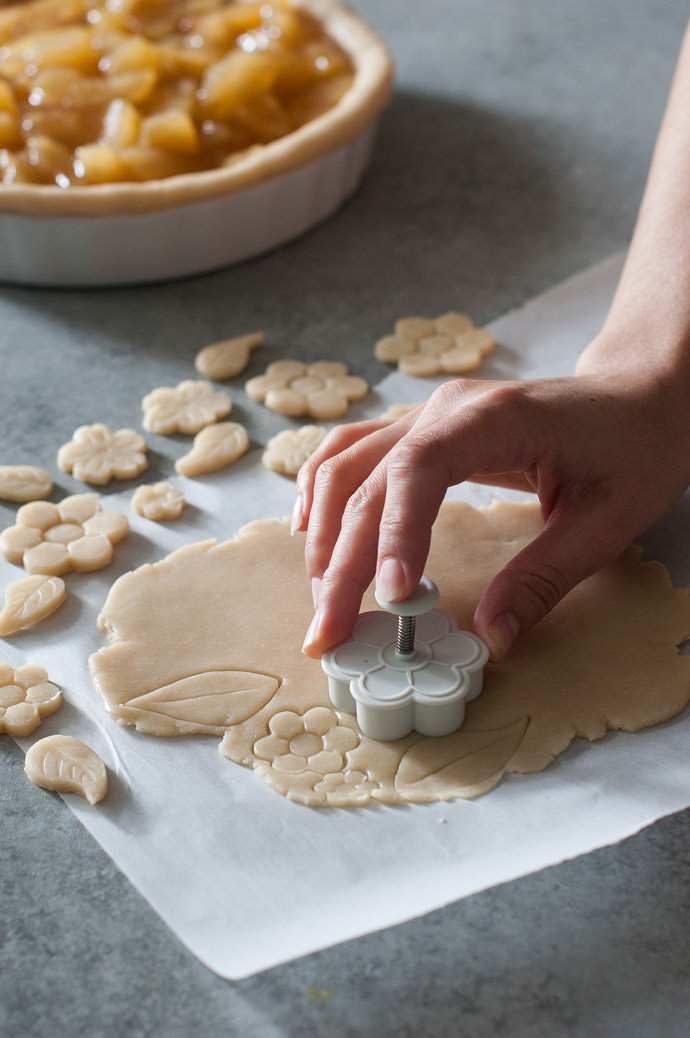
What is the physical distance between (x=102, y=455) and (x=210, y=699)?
0.45 meters

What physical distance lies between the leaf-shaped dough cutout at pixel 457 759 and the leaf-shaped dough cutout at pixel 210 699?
0.51ft

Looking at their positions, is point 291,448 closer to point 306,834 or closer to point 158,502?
point 158,502

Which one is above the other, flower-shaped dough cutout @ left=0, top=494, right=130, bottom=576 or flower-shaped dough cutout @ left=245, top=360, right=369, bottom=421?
flower-shaped dough cutout @ left=245, top=360, right=369, bottom=421

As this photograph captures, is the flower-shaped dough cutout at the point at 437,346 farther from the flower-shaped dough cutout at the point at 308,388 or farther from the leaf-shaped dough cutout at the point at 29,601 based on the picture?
the leaf-shaped dough cutout at the point at 29,601

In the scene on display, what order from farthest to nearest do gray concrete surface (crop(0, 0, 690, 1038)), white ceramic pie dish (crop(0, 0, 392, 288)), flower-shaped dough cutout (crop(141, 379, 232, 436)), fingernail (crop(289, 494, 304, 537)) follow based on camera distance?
white ceramic pie dish (crop(0, 0, 392, 288)), flower-shaped dough cutout (crop(141, 379, 232, 436)), fingernail (crop(289, 494, 304, 537)), gray concrete surface (crop(0, 0, 690, 1038))

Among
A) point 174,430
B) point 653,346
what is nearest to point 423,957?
point 653,346

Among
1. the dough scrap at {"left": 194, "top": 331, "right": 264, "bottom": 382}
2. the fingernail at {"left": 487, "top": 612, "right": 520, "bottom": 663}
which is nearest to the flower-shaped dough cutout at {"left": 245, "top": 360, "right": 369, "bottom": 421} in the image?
the dough scrap at {"left": 194, "top": 331, "right": 264, "bottom": 382}

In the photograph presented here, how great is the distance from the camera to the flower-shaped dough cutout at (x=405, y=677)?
2.98 feet

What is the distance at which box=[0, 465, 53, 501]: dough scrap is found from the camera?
1.27 m

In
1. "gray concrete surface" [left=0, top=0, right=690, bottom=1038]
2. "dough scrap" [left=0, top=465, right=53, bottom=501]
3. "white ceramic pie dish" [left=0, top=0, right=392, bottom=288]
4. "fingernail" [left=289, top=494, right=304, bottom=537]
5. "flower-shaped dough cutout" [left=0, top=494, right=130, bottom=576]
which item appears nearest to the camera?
"gray concrete surface" [left=0, top=0, right=690, bottom=1038]

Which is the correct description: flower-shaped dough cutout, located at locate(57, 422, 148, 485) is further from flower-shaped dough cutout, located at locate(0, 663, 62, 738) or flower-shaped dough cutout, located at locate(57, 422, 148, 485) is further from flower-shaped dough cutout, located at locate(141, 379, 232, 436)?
flower-shaped dough cutout, located at locate(0, 663, 62, 738)

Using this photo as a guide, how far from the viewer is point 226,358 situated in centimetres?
149

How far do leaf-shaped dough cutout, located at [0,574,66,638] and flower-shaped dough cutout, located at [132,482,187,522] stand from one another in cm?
15

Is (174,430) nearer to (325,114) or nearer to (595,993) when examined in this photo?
(325,114)
